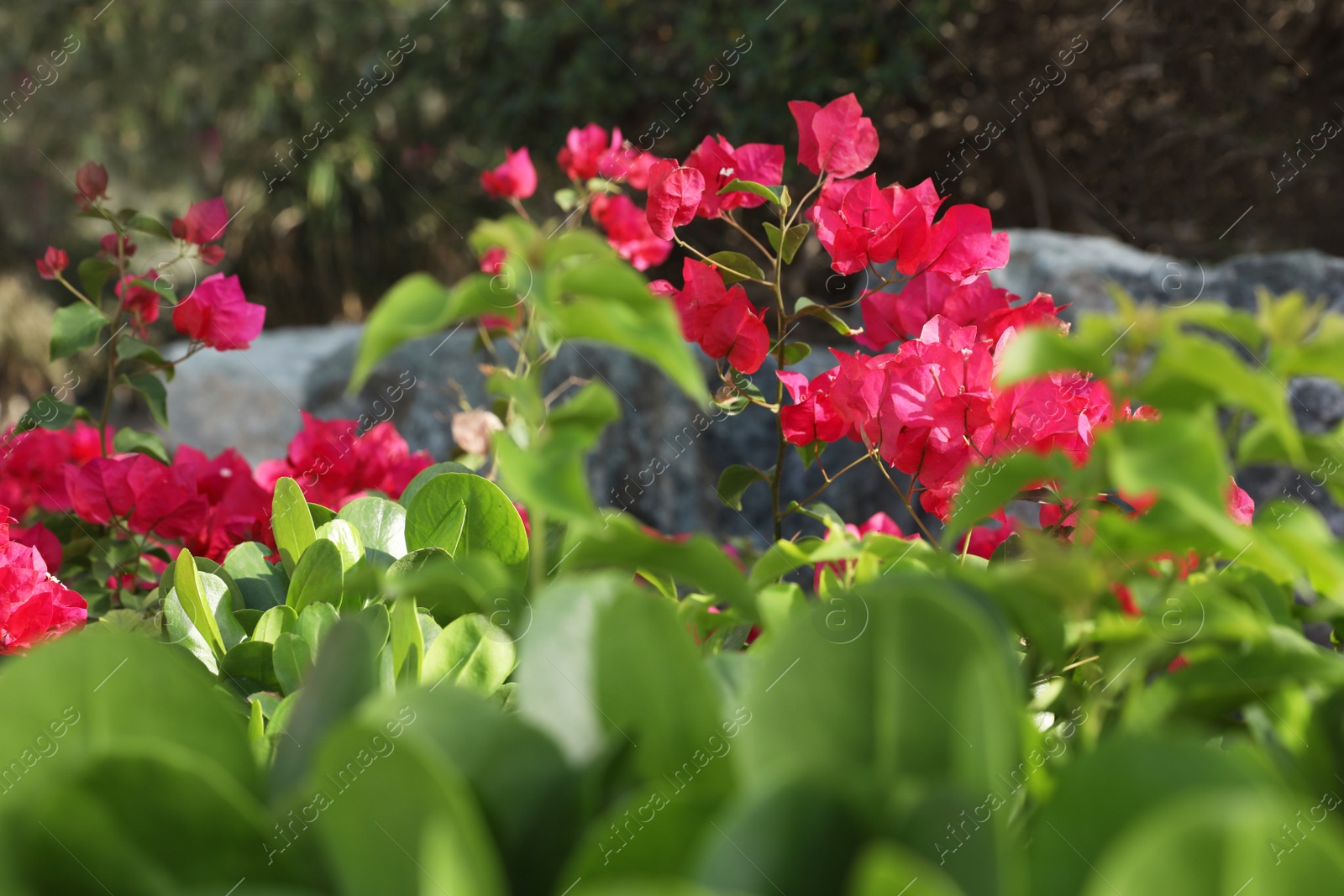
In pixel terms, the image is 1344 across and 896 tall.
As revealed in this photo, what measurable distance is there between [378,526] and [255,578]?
9 cm

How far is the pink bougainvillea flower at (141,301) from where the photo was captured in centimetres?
112

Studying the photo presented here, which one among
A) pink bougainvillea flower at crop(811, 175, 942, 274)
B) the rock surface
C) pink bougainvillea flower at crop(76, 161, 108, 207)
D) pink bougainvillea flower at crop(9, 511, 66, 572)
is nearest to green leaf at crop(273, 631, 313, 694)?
pink bougainvillea flower at crop(811, 175, 942, 274)

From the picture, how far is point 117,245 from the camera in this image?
112cm

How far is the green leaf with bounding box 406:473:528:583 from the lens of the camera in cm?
56

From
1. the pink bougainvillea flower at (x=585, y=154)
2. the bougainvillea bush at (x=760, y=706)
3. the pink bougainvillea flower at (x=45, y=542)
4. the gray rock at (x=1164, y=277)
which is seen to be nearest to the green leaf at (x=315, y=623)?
the bougainvillea bush at (x=760, y=706)

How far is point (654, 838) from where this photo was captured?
283 millimetres

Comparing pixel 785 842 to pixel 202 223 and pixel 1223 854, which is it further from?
pixel 202 223

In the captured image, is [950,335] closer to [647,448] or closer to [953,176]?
[647,448]

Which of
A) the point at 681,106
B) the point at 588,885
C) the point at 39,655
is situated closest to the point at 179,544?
the point at 39,655

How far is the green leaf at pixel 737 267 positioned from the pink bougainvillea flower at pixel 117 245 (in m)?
0.73

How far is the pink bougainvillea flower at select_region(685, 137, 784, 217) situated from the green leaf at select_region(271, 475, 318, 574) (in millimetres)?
393

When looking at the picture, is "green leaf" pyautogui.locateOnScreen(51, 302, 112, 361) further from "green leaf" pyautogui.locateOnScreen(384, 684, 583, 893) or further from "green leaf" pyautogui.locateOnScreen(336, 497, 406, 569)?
"green leaf" pyautogui.locateOnScreen(384, 684, 583, 893)

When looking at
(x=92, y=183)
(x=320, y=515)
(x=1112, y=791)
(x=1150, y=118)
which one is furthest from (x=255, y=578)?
(x=1150, y=118)

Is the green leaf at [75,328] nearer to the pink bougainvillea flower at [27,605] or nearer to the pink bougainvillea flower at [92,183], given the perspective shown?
the pink bougainvillea flower at [92,183]
